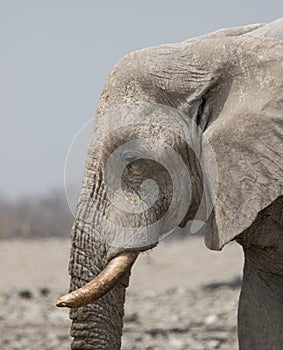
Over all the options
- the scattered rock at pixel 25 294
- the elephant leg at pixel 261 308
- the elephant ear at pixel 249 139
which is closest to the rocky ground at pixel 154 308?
the scattered rock at pixel 25 294

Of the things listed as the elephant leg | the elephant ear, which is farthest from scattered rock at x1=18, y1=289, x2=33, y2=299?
the elephant ear

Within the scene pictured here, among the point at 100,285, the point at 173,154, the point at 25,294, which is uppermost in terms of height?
the point at 173,154

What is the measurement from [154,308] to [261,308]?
423cm

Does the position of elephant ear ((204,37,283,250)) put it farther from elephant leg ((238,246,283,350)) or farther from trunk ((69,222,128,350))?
elephant leg ((238,246,283,350))

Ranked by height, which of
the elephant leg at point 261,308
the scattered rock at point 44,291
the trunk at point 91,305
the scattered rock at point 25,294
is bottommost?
the scattered rock at point 44,291

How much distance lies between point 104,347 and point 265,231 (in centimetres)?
55

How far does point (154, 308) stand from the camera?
28.2 ft

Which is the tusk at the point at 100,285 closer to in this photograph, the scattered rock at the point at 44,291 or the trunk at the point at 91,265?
the trunk at the point at 91,265

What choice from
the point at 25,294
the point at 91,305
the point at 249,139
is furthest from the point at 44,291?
the point at 249,139

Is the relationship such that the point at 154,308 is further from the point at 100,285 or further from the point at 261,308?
the point at 100,285

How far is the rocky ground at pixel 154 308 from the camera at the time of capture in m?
6.89

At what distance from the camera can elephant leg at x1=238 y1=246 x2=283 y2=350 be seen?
438 centimetres

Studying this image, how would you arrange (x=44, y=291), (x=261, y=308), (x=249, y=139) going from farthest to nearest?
(x=44, y=291), (x=261, y=308), (x=249, y=139)

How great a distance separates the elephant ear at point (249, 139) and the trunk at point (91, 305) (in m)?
0.32
